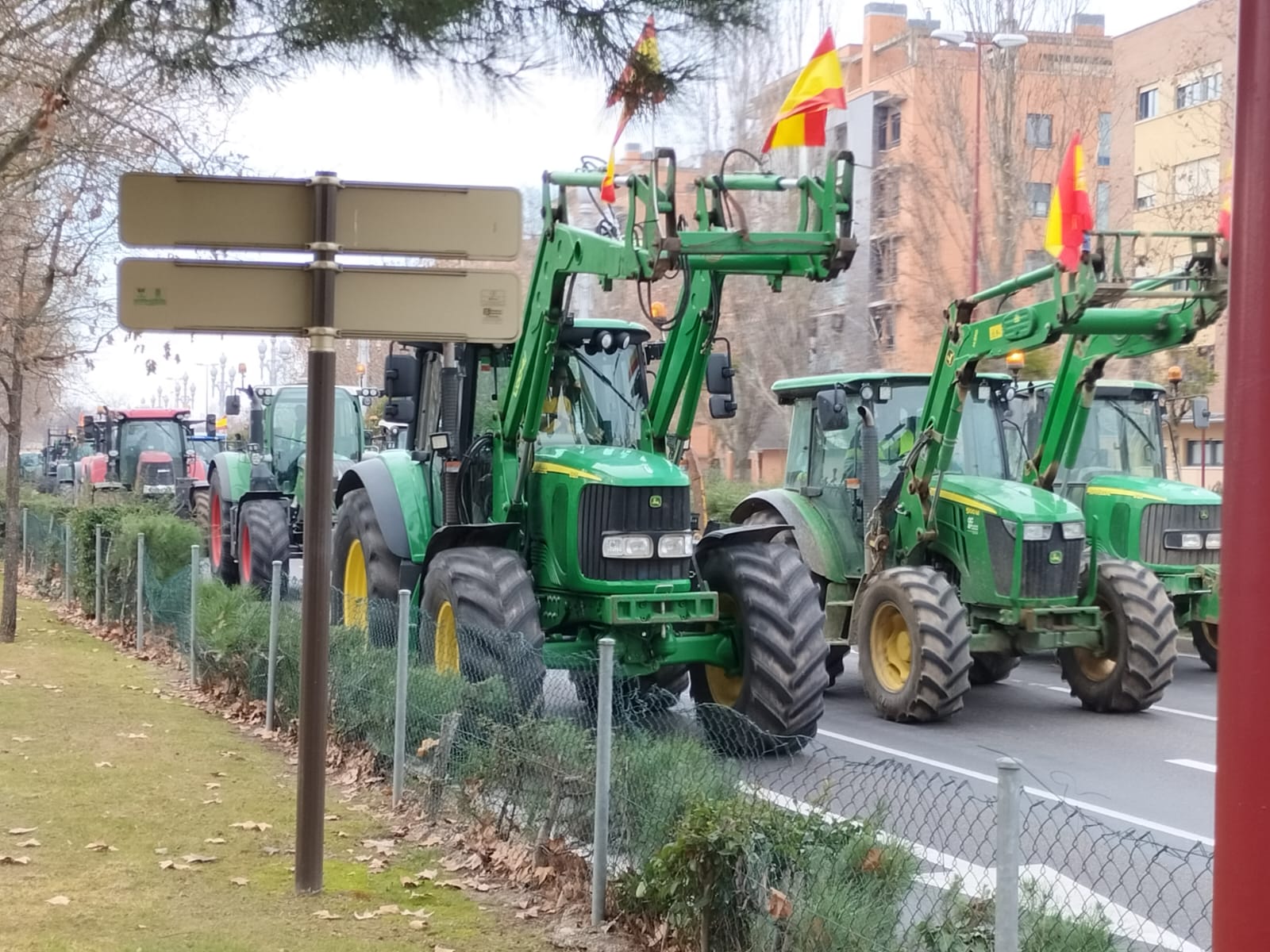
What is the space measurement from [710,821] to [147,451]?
1005 inches

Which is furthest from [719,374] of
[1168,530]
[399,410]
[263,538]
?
[263,538]

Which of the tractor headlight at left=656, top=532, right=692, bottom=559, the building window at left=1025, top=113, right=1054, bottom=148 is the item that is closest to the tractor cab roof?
the tractor headlight at left=656, top=532, right=692, bottom=559

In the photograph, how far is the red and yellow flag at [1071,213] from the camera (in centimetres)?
1012

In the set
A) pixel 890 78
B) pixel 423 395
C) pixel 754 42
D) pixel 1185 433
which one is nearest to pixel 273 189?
pixel 754 42

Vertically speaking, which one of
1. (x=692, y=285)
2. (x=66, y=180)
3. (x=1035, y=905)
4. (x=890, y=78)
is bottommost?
(x=1035, y=905)

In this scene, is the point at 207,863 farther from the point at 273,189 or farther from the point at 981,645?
the point at 981,645

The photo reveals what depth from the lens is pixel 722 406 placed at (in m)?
10.0

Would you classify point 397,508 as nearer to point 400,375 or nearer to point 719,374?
point 400,375

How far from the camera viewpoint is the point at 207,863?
6.62 metres

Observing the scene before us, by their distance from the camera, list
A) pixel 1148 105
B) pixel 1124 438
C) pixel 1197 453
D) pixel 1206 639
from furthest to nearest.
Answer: pixel 1197 453, pixel 1148 105, pixel 1124 438, pixel 1206 639

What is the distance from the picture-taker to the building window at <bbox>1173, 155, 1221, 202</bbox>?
2219 centimetres

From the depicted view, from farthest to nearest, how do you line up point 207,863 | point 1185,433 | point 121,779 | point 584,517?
point 1185,433 < point 584,517 < point 121,779 < point 207,863

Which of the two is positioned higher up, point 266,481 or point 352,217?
point 352,217

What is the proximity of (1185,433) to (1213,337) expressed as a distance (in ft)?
28.0
